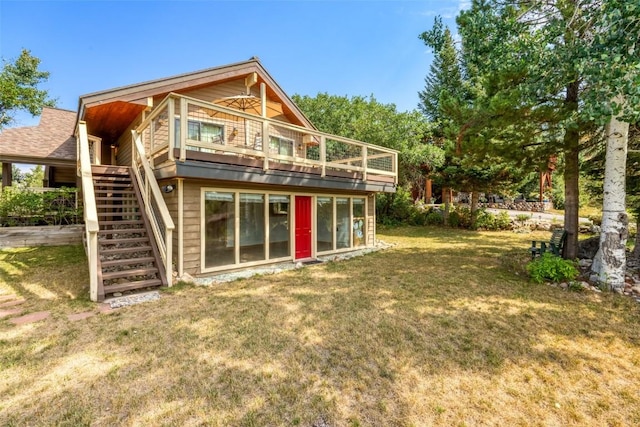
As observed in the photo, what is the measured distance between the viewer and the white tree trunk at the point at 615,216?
18.8 ft

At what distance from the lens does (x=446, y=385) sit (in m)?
2.88

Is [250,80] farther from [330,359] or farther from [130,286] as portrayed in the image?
[330,359]

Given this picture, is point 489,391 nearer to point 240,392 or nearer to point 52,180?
point 240,392

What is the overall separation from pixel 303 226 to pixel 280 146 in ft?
11.7

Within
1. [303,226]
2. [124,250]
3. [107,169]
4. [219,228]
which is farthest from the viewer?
[303,226]

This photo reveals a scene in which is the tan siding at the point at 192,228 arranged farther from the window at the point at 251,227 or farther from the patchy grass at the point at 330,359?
the window at the point at 251,227

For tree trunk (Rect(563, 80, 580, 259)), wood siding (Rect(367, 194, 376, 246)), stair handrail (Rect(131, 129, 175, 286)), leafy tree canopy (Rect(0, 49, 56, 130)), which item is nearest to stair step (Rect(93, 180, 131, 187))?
stair handrail (Rect(131, 129, 175, 286))

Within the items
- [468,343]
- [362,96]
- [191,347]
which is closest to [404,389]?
[468,343]

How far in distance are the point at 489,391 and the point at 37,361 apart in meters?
4.73

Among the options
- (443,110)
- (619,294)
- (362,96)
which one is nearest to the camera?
(619,294)

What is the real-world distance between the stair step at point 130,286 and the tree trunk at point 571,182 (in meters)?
10.2

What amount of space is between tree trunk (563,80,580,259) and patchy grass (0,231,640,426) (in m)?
2.92

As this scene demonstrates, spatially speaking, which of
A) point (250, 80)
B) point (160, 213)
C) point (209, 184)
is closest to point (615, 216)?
point (209, 184)

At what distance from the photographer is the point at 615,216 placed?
19.0 feet
